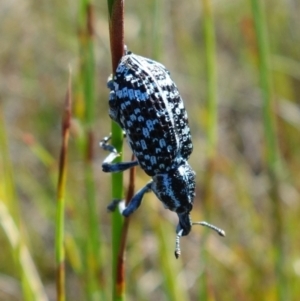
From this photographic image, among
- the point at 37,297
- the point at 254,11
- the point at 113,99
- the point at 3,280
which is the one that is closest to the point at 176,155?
the point at 113,99

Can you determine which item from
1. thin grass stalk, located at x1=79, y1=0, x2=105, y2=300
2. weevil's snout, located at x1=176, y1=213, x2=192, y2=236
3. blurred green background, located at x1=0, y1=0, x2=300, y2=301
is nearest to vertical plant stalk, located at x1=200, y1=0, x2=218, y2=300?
blurred green background, located at x1=0, y1=0, x2=300, y2=301

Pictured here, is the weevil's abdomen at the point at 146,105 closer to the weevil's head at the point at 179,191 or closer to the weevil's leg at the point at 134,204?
the weevil's leg at the point at 134,204

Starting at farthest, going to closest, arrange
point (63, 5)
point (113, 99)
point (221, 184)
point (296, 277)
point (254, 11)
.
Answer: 1. point (63, 5)
2. point (221, 184)
3. point (296, 277)
4. point (254, 11)
5. point (113, 99)

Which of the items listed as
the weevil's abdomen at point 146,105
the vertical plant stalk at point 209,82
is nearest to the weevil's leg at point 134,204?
the weevil's abdomen at point 146,105

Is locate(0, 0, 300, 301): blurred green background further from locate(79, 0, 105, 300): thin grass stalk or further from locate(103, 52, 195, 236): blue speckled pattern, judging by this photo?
locate(103, 52, 195, 236): blue speckled pattern

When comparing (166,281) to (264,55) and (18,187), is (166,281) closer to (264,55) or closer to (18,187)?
(264,55)

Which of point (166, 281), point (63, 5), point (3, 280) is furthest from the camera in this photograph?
point (63, 5)

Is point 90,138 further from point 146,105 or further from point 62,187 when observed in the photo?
point 62,187
